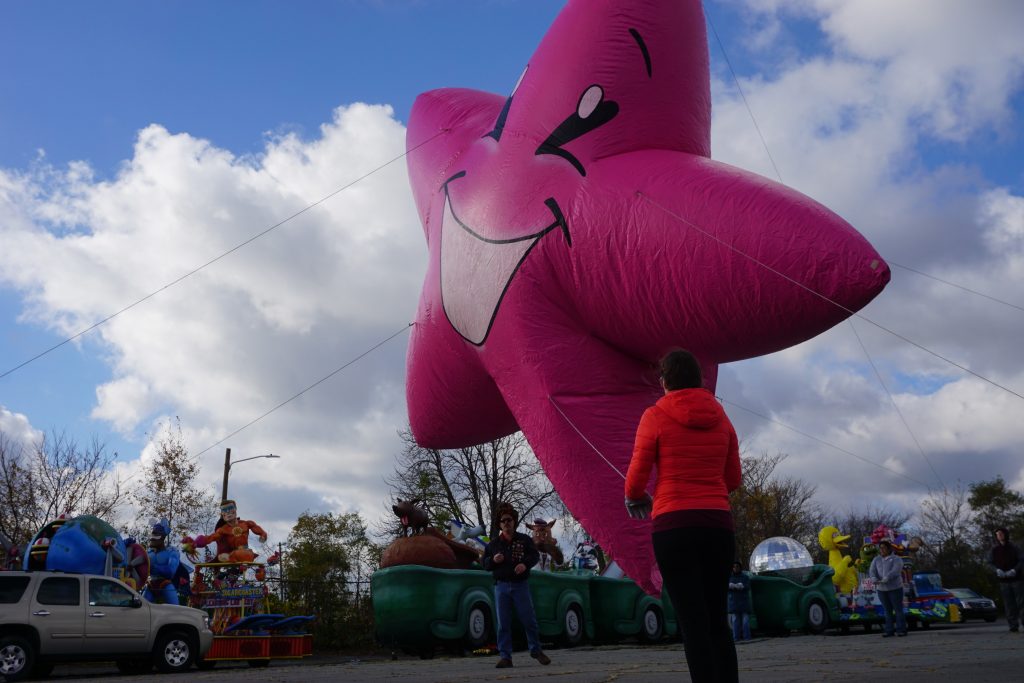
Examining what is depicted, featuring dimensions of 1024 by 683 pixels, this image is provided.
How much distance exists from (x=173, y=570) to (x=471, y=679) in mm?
10390

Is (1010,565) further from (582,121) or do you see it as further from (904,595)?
(582,121)

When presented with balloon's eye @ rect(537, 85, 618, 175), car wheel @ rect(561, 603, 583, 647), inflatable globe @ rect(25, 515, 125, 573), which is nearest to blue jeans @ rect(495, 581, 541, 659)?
balloon's eye @ rect(537, 85, 618, 175)

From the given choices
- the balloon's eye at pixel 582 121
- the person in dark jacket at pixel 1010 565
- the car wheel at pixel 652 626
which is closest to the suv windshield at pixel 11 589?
the balloon's eye at pixel 582 121

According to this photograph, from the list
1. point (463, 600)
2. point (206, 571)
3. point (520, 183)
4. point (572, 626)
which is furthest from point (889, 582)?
point (206, 571)

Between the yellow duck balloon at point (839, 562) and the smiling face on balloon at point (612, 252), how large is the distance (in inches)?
534

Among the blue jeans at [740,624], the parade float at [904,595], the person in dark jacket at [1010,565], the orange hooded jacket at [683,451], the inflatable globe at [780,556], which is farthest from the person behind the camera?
the inflatable globe at [780,556]

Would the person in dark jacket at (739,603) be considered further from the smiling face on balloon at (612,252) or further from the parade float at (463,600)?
the smiling face on balloon at (612,252)

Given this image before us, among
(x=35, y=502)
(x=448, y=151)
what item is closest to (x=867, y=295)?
(x=448, y=151)

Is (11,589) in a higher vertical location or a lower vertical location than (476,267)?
lower

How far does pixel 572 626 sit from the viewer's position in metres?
13.9

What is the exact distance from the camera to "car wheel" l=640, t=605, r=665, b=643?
15.2 metres

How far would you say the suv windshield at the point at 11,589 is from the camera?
1072 centimetres

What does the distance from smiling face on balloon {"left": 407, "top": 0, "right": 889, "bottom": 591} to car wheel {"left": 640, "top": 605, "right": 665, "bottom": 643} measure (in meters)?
8.15

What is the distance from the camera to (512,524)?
27.7 feet
